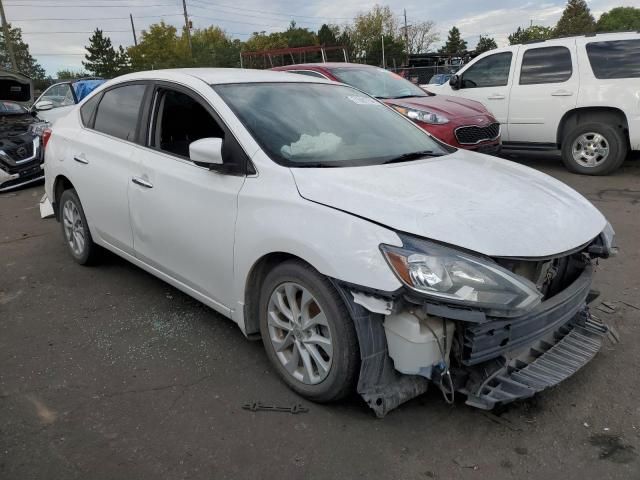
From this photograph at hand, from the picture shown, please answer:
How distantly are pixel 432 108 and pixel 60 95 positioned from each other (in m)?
8.88

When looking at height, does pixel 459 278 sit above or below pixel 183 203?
below

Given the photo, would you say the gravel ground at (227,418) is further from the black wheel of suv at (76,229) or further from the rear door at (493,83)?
the rear door at (493,83)

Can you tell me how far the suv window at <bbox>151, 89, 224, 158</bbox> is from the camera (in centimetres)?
342

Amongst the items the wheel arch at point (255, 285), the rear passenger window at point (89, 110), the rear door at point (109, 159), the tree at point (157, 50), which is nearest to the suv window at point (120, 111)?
the rear door at point (109, 159)

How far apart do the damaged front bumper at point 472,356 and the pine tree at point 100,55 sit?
64.7 m

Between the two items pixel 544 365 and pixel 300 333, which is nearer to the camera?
pixel 544 365

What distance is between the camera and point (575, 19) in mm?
68125

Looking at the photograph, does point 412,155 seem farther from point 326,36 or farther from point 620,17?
point 620,17

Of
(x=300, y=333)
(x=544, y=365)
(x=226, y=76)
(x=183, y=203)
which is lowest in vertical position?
(x=544, y=365)

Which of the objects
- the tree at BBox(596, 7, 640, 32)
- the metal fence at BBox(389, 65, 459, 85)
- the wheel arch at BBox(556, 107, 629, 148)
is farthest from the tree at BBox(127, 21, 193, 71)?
the tree at BBox(596, 7, 640, 32)

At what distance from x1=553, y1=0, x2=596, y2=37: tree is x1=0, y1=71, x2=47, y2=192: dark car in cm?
7128

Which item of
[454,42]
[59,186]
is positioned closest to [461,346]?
[59,186]

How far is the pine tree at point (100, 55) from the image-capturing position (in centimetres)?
6038

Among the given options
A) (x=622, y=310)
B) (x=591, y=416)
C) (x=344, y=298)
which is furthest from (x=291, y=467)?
(x=622, y=310)
